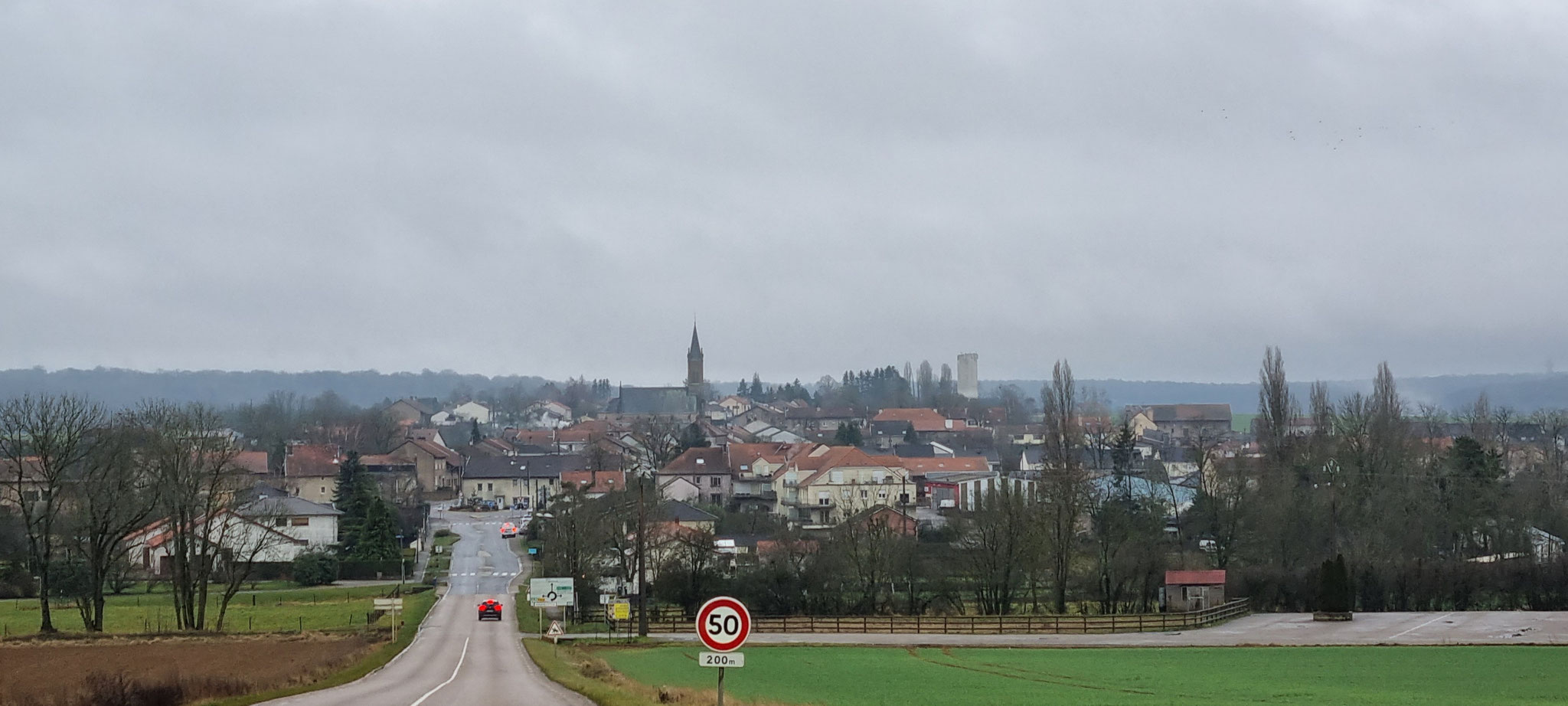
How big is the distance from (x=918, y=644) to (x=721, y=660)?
3281 centimetres

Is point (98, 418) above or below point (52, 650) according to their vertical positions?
above

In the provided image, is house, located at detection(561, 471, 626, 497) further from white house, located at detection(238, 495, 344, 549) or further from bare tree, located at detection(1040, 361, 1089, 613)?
bare tree, located at detection(1040, 361, 1089, 613)

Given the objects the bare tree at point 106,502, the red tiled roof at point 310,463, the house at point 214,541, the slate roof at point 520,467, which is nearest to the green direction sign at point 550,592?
the bare tree at point 106,502

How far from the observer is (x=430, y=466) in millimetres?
141125

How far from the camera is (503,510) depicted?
409ft

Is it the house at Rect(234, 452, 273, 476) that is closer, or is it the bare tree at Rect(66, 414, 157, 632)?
the bare tree at Rect(66, 414, 157, 632)

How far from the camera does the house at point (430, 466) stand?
456ft

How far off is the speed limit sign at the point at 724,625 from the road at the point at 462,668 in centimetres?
938

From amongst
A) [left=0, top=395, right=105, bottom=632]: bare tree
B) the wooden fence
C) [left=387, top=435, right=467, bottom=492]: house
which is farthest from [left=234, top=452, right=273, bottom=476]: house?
the wooden fence

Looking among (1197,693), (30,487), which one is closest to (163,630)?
(1197,693)

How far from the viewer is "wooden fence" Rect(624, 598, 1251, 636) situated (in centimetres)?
4781

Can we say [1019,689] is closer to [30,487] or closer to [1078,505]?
[1078,505]

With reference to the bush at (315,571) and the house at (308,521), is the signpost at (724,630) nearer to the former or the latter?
the bush at (315,571)

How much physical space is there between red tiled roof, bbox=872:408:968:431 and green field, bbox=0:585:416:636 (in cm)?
11822
